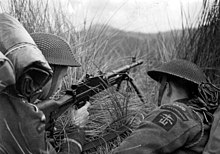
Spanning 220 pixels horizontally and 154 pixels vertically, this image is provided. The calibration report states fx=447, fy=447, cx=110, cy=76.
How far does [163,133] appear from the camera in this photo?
93.7 inches

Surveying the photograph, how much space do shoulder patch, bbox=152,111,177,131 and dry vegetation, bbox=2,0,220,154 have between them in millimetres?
1002

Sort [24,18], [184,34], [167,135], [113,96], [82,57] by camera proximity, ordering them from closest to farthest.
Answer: [167,135], [113,96], [24,18], [82,57], [184,34]

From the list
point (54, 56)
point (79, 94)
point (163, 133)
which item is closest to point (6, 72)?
point (54, 56)

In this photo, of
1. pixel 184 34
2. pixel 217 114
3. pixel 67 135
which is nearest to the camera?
pixel 217 114

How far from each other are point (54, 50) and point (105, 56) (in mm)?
2502

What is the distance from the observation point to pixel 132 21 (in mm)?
5344

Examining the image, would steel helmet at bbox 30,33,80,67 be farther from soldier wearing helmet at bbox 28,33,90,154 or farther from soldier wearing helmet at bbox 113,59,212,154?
soldier wearing helmet at bbox 113,59,212,154

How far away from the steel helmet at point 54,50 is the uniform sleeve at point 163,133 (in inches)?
25.3

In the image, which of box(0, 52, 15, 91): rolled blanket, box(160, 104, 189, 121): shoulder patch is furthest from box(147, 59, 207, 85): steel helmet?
box(0, 52, 15, 91): rolled blanket

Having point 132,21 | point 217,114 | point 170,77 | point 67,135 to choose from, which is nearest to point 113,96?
point 67,135

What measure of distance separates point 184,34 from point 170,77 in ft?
7.52

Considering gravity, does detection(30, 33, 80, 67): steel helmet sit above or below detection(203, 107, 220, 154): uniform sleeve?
above

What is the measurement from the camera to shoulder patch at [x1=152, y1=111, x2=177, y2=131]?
239 cm

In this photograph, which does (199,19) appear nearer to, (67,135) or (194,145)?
(67,135)
